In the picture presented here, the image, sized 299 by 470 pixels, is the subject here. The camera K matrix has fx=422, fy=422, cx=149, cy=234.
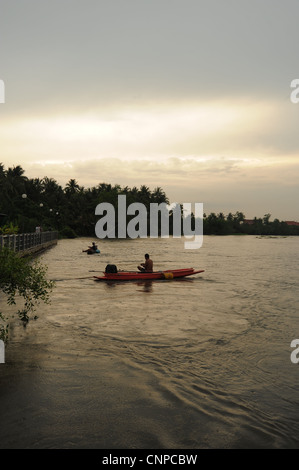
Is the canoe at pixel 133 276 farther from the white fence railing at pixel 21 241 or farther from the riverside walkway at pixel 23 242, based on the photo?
the white fence railing at pixel 21 241

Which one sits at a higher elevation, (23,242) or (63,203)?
(63,203)

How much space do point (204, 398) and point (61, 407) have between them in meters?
2.07

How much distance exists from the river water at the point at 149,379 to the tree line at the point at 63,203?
2254 cm

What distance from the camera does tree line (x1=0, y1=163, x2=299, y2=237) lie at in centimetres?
6087

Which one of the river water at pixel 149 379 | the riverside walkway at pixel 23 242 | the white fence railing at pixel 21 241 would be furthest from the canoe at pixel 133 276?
the river water at pixel 149 379

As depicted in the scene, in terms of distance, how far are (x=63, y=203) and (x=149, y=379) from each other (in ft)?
308

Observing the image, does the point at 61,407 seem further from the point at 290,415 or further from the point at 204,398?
the point at 290,415

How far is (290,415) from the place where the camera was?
18.8 feet

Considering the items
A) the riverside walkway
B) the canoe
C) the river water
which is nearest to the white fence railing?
the riverside walkway

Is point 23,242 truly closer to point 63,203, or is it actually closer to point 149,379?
point 149,379

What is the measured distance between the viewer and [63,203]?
98188 millimetres

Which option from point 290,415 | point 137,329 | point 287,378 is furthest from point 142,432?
point 137,329

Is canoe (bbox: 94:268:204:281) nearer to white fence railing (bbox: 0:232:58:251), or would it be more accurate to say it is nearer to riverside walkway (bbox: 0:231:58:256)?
riverside walkway (bbox: 0:231:58:256)

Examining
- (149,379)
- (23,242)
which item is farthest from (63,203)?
(149,379)
